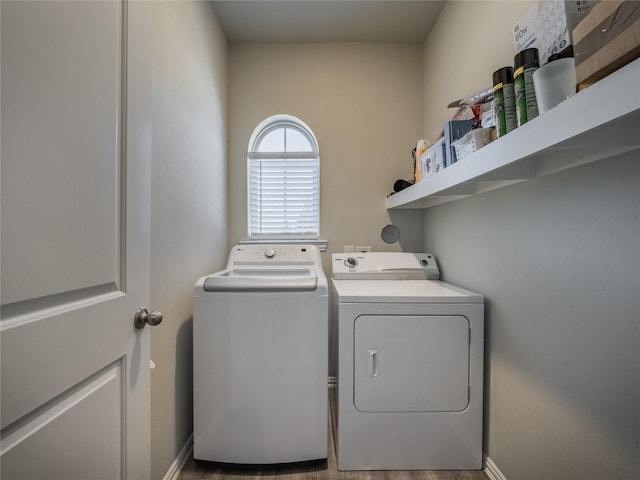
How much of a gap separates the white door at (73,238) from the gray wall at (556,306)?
134 cm

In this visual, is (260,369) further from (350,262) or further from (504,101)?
(504,101)

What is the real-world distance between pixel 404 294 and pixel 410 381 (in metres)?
0.41

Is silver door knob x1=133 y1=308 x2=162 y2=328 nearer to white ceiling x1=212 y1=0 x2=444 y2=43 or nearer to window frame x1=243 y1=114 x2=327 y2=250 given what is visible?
window frame x1=243 y1=114 x2=327 y2=250

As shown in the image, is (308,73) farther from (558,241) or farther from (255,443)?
(255,443)

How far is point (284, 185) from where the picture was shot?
7.66ft

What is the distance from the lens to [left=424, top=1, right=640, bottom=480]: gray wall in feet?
2.45

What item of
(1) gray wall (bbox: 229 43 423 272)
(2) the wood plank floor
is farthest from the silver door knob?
(1) gray wall (bbox: 229 43 423 272)

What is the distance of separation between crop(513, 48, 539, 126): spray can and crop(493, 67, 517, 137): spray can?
0.04 metres

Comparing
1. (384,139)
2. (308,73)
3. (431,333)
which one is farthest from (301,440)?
(308,73)

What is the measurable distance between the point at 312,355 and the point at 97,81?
1.25 meters

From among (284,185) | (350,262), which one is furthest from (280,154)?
(350,262)

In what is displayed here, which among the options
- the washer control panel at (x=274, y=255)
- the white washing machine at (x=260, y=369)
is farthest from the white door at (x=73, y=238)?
the washer control panel at (x=274, y=255)

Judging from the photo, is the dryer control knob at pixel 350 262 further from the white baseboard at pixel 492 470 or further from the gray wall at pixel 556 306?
the white baseboard at pixel 492 470

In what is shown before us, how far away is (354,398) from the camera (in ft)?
4.39
